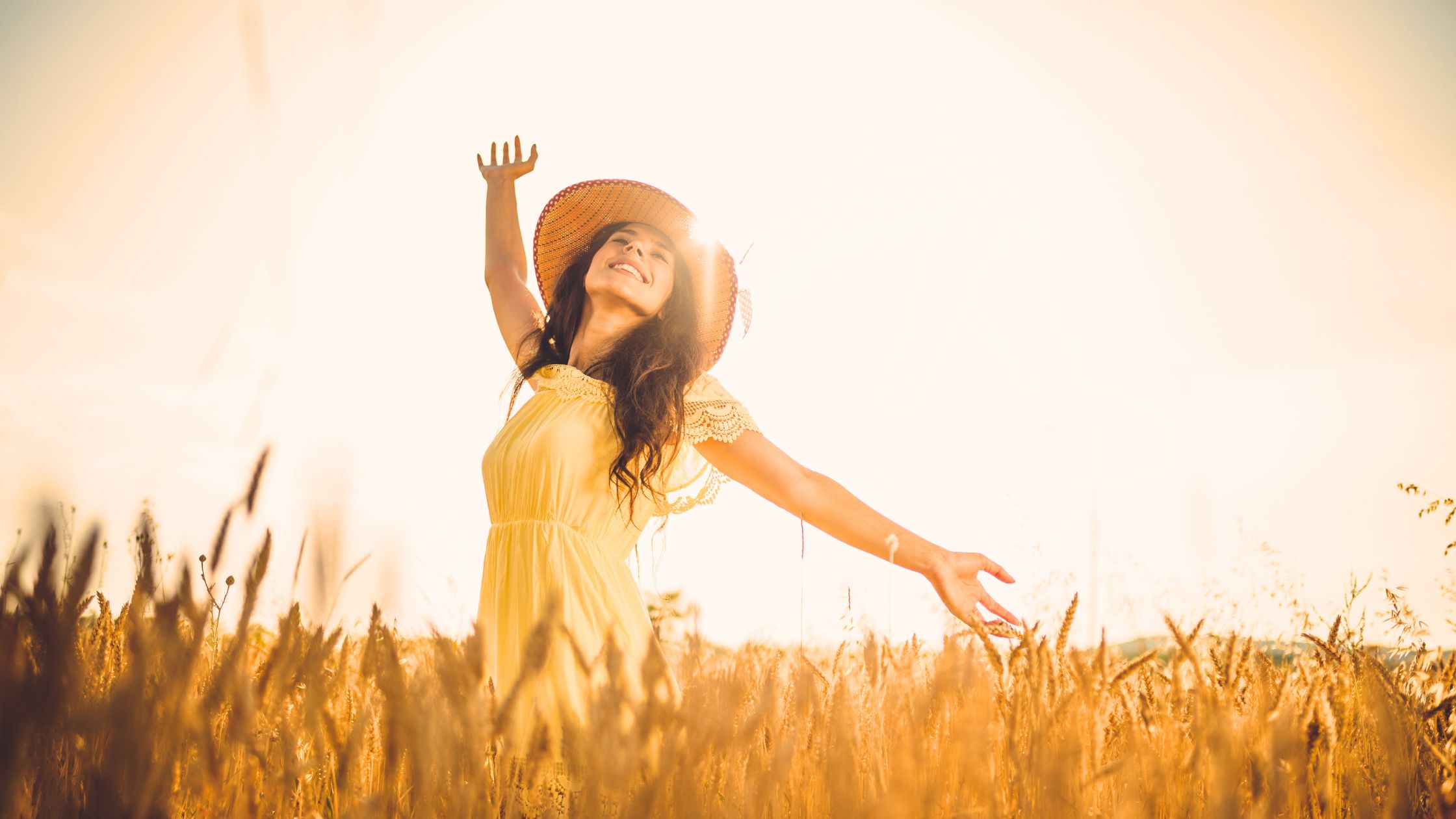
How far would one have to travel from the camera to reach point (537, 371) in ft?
10.8

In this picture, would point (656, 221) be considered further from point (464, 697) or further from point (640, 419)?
point (464, 697)

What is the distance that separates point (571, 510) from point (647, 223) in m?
1.58

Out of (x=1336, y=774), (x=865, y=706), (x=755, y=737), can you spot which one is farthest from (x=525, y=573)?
(x=1336, y=774)

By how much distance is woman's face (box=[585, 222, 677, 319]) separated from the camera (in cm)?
326

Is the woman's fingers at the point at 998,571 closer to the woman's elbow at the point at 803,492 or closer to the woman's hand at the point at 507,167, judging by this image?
the woman's elbow at the point at 803,492

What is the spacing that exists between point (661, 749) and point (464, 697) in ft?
0.69

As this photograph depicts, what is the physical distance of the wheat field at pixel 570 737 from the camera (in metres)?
0.68

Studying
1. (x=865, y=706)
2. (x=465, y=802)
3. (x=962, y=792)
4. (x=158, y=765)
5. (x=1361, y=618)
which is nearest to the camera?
(x=158, y=765)

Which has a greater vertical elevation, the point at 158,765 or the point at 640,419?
the point at 640,419

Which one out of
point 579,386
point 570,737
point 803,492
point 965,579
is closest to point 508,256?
point 579,386

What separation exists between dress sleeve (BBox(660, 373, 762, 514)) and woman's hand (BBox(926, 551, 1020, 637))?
31.1 inches

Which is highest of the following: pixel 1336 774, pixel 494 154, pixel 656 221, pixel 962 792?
pixel 494 154

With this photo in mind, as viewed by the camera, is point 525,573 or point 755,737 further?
point 525,573

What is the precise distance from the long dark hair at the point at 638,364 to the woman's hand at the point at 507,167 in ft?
1.58
